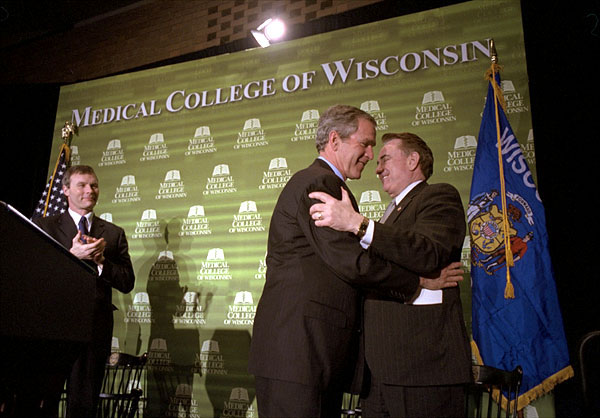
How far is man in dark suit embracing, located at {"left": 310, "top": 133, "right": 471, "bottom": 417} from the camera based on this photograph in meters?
1.74

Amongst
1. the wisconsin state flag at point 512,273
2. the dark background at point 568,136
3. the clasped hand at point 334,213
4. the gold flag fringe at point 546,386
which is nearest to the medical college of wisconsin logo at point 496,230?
the wisconsin state flag at point 512,273

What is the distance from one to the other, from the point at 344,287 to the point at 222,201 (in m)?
2.77

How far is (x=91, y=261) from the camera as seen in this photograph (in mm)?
2988

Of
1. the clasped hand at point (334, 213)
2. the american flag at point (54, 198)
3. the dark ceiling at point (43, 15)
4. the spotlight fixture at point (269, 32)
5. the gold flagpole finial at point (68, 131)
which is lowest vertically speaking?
the clasped hand at point (334, 213)

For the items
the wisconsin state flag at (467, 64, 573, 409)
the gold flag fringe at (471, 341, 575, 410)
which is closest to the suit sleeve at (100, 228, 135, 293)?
the wisconsin state flag at (467, 64, 573, 409)

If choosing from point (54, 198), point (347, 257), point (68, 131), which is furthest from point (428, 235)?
point (68, 131)

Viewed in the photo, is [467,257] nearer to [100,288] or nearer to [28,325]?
[100,288]

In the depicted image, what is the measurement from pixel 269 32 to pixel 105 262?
8.82ft

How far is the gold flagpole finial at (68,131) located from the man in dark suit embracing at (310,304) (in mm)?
4089

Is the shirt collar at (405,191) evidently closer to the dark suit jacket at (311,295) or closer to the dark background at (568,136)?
the dark suit jacket at (311,295)

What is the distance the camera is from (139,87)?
514cm

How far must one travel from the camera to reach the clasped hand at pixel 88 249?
282 centimetres

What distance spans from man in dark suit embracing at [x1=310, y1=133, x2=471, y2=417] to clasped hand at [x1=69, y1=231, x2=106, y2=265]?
169 centimetres

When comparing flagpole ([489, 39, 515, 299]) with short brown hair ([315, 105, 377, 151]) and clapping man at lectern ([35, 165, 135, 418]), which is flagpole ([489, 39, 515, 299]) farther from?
clapping man at lectern ([35, 165, 135, 418])
